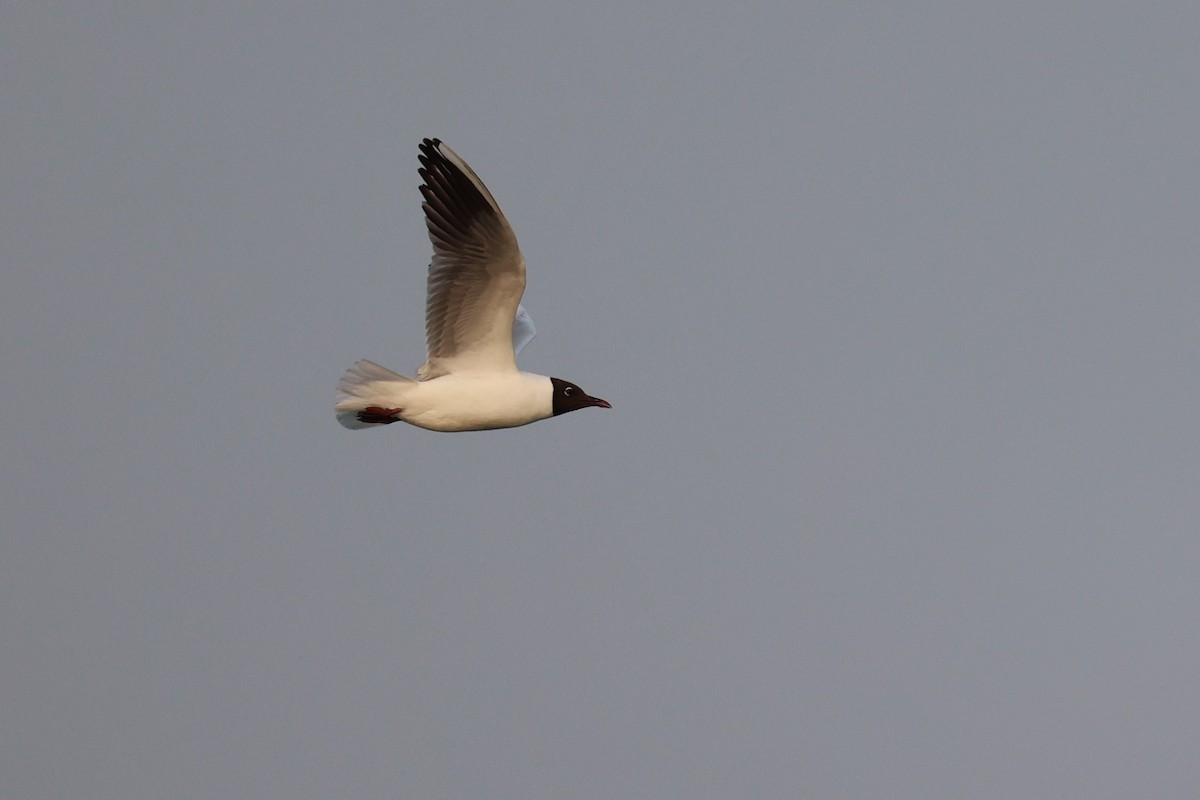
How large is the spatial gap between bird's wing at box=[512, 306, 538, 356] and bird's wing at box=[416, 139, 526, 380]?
185cm

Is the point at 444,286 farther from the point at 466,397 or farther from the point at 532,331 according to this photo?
the point at 532,331

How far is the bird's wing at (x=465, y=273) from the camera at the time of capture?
14320 millimetres

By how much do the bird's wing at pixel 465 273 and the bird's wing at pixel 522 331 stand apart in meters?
1.85

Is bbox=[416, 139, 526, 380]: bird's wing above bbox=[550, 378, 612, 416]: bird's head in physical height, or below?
above

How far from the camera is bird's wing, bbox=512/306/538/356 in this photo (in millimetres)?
17031

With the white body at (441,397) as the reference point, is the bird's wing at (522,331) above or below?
above

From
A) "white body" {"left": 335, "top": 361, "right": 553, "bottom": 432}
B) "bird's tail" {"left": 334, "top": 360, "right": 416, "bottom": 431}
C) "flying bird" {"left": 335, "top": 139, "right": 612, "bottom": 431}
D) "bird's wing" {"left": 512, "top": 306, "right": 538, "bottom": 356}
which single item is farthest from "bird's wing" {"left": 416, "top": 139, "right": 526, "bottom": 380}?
"bird's wing" {"left": 512, "top": 306, "right": 538, "bottom": 356}

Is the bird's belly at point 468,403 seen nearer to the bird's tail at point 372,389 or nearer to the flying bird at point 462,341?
the flying bird at point 462,341

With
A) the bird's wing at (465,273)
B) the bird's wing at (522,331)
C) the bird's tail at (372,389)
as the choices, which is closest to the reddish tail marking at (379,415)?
the bird's tail at (372,389)

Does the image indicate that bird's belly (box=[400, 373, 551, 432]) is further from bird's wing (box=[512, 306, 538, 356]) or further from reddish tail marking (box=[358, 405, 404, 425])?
bird's wing (box=[512, 306, 538, 356])

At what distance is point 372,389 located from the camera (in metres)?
14.9

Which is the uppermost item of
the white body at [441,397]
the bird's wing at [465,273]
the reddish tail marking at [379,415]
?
the bird's wing at [465,273]

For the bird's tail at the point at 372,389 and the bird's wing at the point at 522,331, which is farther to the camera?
the bird's wing at the point at 522,331

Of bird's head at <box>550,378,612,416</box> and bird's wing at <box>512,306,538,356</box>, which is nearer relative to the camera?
bird's head at <box>550,378,612,416</box>
